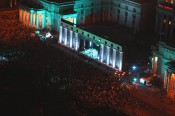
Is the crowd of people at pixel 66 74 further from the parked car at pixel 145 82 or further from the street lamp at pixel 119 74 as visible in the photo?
the parked car at pixel 145 82

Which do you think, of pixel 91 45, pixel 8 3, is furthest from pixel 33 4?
pixel 91 45

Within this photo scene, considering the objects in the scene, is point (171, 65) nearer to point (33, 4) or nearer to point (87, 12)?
point (87, 12)

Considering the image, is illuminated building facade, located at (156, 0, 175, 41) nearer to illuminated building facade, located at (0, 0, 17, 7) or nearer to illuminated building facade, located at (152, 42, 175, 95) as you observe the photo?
illuminated building facade, located at (152, 42, 175, 95)

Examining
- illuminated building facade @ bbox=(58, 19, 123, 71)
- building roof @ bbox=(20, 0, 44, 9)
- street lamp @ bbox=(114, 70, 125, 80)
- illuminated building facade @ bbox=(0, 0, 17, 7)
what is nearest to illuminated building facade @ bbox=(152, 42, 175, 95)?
street lamp @ bbox=(114, 70, 125, 80)

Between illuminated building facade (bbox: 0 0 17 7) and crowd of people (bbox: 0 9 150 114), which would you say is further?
illuminated building facade (bbox: 0 0 17 7)

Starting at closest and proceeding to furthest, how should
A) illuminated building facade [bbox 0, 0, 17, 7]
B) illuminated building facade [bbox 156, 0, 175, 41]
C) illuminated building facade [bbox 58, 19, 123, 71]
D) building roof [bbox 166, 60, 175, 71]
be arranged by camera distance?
1. building roof [bbox 166, 60, 175, 71]
2. illuminated building facade [bbox 58, 19, 123, 71]
3. illuminated building facade [bbox 156, 0, 175, 41]
4. illuminated building facade [bbox 0, 0, 17, 7]

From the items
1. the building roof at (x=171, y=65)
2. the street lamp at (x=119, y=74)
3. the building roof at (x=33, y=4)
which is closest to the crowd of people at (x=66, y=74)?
the street lamp at (x=119, y=74)
